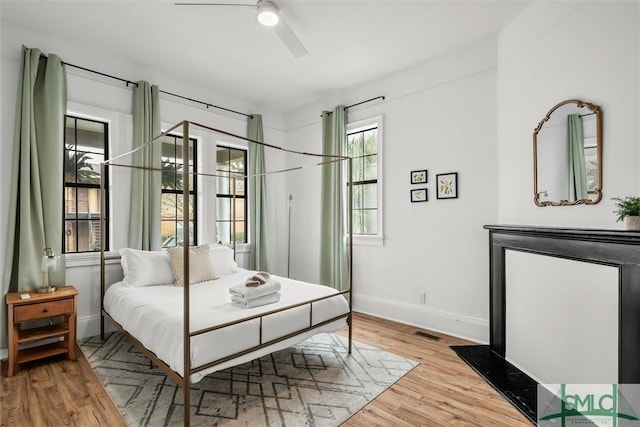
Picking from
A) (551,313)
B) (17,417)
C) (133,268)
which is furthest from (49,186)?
(551,313)

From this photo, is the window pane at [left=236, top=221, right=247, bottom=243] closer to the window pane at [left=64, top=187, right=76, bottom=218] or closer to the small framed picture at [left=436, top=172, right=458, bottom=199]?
the window pane at [left=64, top=187, right=76, bottom=218]

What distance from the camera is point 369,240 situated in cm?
435

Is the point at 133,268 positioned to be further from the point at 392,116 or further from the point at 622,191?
the point at 622,191

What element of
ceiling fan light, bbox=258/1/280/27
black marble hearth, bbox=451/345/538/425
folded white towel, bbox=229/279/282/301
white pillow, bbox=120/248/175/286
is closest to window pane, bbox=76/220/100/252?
white pillow, bbox=120/248/175/286

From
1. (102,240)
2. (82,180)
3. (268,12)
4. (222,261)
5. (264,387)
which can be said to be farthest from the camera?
(222,261)

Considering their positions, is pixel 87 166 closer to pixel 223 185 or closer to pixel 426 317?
pixel 223 185

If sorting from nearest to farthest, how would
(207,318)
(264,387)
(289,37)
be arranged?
(207,318) → (264,387) → (289,37)

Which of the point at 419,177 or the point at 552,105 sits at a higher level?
the point at 552,105

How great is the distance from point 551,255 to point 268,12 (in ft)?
9.38

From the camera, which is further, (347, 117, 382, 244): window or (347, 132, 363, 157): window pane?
(347, 132, 363, 157): window pane

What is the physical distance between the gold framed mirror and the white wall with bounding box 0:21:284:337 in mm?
3811

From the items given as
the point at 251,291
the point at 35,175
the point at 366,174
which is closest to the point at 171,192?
the point at 35,175

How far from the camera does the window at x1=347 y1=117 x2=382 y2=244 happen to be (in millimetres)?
4289

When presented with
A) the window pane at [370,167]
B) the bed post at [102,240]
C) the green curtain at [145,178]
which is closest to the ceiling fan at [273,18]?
the green curtain at [145,178]
